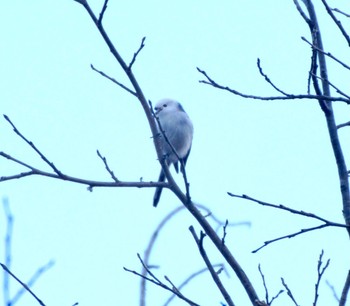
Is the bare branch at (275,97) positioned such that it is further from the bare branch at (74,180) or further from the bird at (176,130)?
the bird at (176,130)

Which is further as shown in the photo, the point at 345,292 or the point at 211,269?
the point at 211,269

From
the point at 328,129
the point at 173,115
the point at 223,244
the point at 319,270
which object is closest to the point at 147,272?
the point at 223,244

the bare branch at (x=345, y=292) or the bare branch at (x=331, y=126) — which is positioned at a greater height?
the bare branch at (x=331, y=126)

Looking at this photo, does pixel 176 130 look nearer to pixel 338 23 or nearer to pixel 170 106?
pixel 170 106

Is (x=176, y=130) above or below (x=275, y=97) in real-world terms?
above

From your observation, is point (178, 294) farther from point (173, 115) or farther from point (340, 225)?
→ point (173, 115)

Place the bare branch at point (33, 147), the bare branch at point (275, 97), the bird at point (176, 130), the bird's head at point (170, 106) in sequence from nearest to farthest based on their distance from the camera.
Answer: the bare branch at point (275, 97)
the bare branch at point (33, 147)
the bird at point (176, 130)
the bird's head at point (170, 106)

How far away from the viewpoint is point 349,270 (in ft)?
7.87

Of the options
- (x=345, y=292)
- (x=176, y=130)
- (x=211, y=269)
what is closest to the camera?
(x=345, y=292)

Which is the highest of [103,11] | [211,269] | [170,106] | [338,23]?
[170,106]

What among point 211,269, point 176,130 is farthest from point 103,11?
point 176,130

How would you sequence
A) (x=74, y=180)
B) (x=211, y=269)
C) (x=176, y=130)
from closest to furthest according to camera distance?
(x=211, y=269)
(x=74, y=180)
(x=176, y=130)

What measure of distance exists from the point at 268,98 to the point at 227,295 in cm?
62

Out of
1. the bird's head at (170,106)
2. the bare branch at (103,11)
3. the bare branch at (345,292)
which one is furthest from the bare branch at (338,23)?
the bird's head at (170,106)
